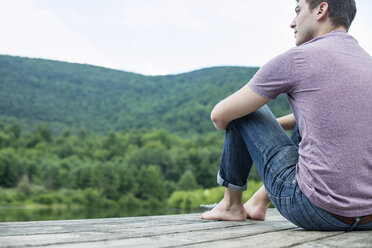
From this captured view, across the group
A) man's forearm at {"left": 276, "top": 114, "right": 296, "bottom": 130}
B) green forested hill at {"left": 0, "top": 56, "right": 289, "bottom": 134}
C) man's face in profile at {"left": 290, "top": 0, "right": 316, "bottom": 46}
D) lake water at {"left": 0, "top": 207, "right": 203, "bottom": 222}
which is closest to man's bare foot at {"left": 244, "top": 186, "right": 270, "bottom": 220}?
man's forearm at {"left": 276, "top": 114, "right": 296, "bottom": 130}

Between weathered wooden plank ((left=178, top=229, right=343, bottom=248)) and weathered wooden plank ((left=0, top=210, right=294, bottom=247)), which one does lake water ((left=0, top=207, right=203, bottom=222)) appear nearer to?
weathered wooden plank ((left=0, top=210, right=294, bottom=247))

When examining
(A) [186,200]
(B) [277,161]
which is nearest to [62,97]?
(A) [186,200]

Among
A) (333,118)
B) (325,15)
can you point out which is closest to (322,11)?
(325,15)

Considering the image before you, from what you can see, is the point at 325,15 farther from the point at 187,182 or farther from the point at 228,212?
the point at 187,182

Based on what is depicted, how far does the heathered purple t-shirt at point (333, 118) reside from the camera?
1.31 metres

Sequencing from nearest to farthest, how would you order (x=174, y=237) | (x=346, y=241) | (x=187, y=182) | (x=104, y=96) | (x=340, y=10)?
(x=346, y=241)
(x=174, y=237)
(x=340, y=10)
(x=187, y=182)
(x=104, y=96)

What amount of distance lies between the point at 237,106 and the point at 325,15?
45 centimetres

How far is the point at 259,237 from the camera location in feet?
4.61

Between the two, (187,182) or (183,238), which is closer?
(183,238)

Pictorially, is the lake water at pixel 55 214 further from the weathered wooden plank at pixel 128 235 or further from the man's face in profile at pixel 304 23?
the man's face in profile at pixel 304 23

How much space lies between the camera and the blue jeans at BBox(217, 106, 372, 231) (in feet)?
4.79

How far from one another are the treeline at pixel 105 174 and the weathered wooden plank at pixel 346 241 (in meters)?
44.7

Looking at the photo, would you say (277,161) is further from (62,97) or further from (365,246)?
(62,97)

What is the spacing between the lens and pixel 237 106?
62.4 inches
